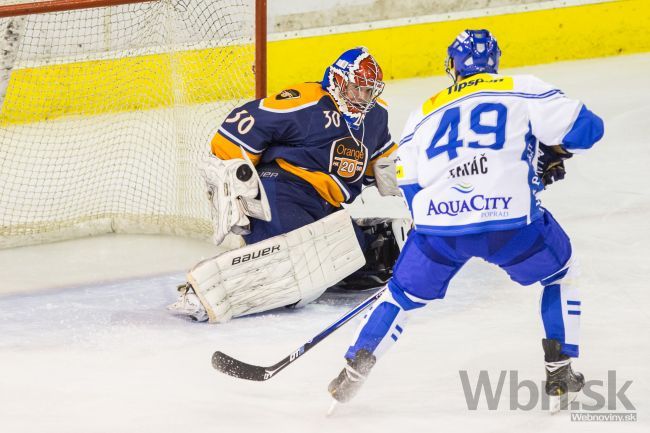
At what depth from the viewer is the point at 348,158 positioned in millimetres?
3920

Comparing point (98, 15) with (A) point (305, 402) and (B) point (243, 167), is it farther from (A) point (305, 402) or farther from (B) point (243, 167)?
(A) point (305, 402)

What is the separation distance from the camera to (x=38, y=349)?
344 centimetres

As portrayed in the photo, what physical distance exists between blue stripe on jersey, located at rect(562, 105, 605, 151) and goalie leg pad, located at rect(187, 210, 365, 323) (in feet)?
4.51

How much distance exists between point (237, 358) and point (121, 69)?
8.69 ft

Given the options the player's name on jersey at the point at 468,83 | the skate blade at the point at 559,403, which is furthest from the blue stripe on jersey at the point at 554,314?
the player's name on jersey at the point at 468,83

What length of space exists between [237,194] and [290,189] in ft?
0.76

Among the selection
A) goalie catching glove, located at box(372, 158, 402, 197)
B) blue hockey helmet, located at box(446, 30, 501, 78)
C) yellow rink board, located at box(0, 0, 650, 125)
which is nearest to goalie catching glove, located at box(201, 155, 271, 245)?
goalie catching glove, located at box(372, 158, 402, 197)

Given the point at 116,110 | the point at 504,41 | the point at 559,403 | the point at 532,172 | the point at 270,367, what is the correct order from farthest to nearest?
the point at 504,41, the point at 116,110, the point at 270,367, the point at 559,403, the point at 532,172

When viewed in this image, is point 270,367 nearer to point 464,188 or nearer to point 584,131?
point 464,188

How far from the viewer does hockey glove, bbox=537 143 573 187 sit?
280cm

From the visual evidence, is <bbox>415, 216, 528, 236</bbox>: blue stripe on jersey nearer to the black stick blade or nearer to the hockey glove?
the hockey glove

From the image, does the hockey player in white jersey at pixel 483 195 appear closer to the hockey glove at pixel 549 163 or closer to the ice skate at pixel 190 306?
the hockey glove at pixel 549 163

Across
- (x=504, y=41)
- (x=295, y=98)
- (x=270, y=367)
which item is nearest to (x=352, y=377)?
(x=270, y=367)

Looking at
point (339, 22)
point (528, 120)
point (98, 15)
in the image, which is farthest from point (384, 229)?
point (339, 22)
